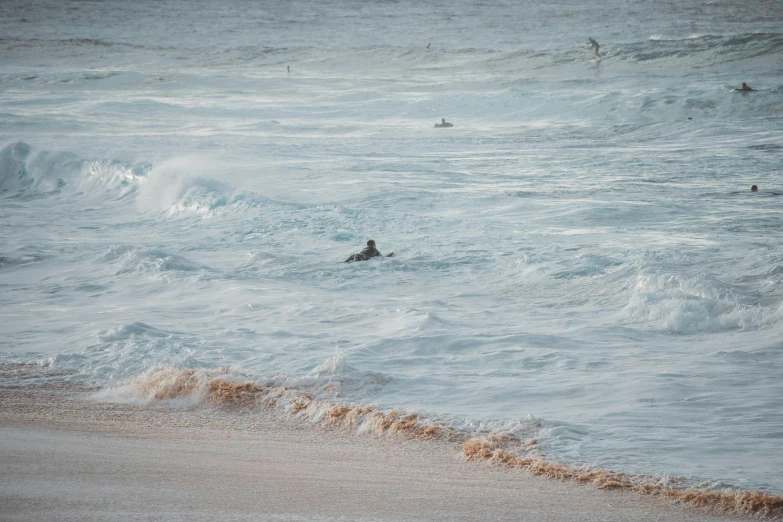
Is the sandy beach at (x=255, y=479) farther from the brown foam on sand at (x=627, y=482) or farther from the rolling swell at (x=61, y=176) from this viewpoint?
Answer: the rolling swell at (x=61, y=176)

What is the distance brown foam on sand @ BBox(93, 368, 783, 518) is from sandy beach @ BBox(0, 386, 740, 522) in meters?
0.12

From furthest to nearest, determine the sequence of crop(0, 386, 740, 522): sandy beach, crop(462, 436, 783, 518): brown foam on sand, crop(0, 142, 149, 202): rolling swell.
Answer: crop(0, 142, 149, 202): rolling swell, crop(462, 436, 783, 518): brown foam on sand, crop(0, 386, 740, 522): sandy beach

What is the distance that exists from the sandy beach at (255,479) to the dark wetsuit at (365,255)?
5.66 metres

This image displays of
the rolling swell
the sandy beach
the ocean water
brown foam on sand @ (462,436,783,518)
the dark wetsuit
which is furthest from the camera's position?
the rolling swell

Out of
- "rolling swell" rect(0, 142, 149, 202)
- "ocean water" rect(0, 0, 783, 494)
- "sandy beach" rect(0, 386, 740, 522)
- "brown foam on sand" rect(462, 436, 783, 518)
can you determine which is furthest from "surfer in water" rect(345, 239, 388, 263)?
"rolling swell" rect(0, 142, 149, 202)

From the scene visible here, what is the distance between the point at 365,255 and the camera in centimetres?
1101

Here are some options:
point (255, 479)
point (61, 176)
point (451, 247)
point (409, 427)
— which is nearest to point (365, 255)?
point (451, 247)

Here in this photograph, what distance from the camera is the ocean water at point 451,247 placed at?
6.02m

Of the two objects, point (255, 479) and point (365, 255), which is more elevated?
point (255, 479)

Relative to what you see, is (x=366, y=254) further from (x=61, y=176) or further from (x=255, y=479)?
(x=61, y=176)

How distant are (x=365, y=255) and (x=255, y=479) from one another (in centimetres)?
697

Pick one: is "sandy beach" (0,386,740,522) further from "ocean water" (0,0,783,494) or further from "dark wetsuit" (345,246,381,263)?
"dark wetsuit" (345,246,381,263)

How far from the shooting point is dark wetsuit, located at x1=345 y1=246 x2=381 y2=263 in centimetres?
1099

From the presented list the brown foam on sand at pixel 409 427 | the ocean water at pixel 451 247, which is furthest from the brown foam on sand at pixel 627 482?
the ocean water at pixel 451 247
